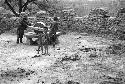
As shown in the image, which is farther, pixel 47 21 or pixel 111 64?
pixel 47 21

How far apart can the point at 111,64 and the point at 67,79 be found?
3.26 metres

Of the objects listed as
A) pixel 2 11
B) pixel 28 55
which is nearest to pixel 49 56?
pixel 28 55

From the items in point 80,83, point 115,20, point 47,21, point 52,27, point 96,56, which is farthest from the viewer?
point 47,21

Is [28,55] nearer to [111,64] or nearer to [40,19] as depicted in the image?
[111,64]

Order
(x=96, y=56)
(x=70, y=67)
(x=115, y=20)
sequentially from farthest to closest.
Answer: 1. (x=115, y=20)
2. (x=96, y=56)
3. (x=70, y=67)

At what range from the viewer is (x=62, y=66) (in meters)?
11.7

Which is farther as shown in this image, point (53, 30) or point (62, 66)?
point (53, 30)

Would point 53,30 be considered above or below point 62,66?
above

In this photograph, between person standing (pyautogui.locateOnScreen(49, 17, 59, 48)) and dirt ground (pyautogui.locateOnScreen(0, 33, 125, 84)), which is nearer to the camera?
dirt ground (pyautogui.locateOnScreen(0, 33, 125, 84))

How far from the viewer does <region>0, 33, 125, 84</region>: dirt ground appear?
9680 millimetres

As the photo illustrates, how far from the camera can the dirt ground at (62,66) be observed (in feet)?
31.8

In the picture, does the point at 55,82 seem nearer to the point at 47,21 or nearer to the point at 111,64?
the point at 111,64

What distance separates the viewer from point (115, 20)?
850 inches

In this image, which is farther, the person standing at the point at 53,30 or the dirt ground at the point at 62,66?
the person standing at the point at 53,30
